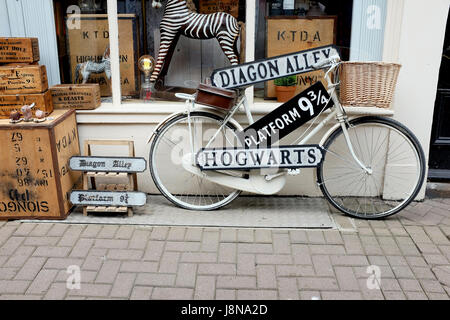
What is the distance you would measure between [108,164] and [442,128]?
3.21 metres

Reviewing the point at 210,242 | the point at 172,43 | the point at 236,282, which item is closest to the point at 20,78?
the point at 172,43

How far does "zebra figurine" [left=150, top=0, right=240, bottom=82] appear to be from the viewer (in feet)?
13.7

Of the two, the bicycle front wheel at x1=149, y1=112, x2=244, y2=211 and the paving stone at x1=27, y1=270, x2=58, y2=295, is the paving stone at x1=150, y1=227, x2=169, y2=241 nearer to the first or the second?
the bicycle front wheel at x1=149, y1=112, x2=244, y2=211

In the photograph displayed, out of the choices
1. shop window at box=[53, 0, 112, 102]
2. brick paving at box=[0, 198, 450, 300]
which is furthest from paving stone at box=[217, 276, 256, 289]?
shop window at box=[53, 0, 112, 102]

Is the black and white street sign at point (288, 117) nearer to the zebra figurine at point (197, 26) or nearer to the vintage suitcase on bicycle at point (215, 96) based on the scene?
the vintage suitcase on bicycle at point (215, 96)

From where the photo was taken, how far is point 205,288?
3.00 m

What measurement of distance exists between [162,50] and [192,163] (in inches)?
47.6

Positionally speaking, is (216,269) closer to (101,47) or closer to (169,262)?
(169,262)

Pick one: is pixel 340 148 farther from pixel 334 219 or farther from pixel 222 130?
pixel 222 130

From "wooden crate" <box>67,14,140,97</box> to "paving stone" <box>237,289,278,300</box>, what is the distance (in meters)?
2.34

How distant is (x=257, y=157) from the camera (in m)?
3.75

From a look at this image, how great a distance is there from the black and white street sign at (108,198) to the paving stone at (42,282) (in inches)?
32.7

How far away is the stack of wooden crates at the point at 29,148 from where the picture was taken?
3666 mm

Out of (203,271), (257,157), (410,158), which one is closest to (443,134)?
(410,158)
